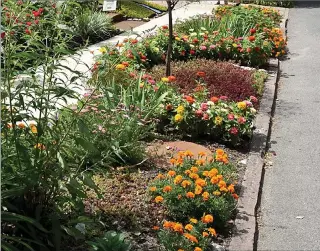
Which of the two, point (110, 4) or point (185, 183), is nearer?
point (185, 183)

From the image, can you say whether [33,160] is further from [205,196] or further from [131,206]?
[205,196]

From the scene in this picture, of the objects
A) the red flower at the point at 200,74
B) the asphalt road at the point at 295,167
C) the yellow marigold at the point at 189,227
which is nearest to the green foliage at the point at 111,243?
the yellow marigold at the point at 189,227

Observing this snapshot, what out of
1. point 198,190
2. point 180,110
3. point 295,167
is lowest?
point 295,167

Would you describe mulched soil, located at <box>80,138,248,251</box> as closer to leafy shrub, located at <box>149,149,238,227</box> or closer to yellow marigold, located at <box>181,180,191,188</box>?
leafy shrub, located at <box>149,149,238,227</box>

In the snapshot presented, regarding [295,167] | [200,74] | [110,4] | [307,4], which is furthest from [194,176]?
[307,4]

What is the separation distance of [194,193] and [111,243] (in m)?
1.03

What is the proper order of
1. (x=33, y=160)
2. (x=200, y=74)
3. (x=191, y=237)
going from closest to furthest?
(x=33, y=160) → (x=191, y=237) → (x=200, y=74)

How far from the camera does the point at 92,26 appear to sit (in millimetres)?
11344

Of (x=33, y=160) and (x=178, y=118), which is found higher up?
(x=33, y=160)

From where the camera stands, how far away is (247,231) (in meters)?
5.05

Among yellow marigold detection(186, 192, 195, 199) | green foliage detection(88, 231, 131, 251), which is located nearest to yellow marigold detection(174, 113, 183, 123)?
yellow marigold detection(186, 192, 195, 199)

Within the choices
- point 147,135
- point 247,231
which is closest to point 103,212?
point 247,231

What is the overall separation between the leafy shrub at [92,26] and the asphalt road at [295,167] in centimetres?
330

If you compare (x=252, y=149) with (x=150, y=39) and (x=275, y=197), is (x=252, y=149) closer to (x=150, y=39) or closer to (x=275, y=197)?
(x=275, y=197)
